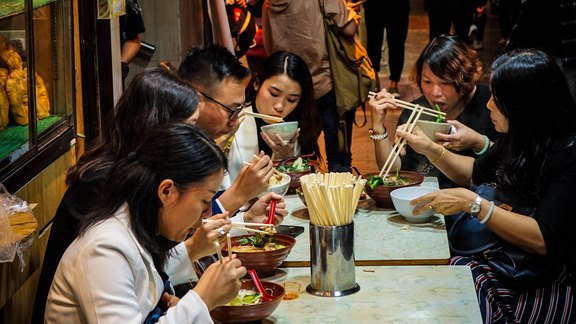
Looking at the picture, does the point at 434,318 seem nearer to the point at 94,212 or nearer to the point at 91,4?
the point at 94,212

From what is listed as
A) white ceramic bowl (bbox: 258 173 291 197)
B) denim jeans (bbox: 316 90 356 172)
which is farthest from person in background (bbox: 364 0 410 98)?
white ceramic bowl (bbox: 258 173 291 197)

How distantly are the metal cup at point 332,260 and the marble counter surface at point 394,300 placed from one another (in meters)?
0.03

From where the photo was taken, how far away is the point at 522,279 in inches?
139

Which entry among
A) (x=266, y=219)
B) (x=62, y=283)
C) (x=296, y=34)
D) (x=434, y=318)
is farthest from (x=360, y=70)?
(x=62, y=283)

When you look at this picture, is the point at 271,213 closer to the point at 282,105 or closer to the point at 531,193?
the point at 531,193

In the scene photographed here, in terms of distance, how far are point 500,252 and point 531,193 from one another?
28 centimetres

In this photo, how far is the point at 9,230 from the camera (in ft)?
9.12

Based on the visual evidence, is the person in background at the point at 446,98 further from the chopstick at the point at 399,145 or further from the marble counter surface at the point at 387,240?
the marble counter surface at the point at 387,240

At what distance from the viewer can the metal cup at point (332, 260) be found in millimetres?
2914

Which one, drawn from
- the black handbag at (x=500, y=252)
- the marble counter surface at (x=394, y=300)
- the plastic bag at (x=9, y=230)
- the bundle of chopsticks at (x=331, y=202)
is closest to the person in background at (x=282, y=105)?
the black handbag at (x=500, y=252)

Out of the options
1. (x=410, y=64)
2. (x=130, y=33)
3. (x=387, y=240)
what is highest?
(x=130, y=33)

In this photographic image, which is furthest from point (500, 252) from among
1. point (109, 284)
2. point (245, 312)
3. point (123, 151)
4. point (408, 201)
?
point (109, 284)

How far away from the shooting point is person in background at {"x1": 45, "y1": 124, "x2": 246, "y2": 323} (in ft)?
7.59

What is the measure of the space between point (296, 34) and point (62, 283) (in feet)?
13.4
